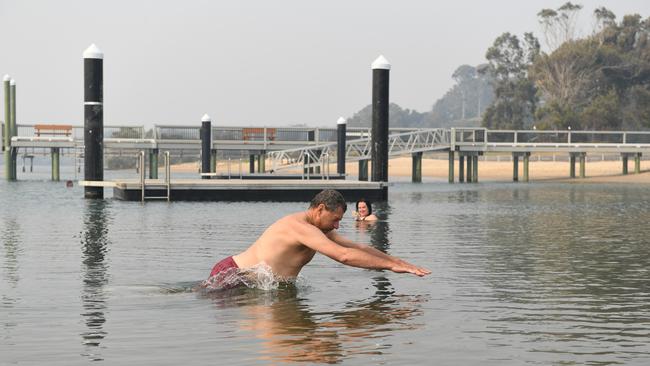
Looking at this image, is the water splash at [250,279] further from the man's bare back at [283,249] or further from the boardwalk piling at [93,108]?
the boardwalk piling at [93,108]

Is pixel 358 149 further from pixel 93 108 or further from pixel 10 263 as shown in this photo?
pixel 10 263

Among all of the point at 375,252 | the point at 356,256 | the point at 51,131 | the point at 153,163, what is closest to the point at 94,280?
the point at 375,252

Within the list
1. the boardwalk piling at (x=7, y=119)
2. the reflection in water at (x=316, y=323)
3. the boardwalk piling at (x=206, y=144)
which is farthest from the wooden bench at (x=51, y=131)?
the reflection in water at (x=316, y=323)

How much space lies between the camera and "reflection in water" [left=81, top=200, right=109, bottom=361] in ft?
34.4

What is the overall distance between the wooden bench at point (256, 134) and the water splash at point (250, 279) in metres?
52.0

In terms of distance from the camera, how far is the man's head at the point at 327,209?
11.6 metres

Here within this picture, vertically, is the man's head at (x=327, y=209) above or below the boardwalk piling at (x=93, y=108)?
below

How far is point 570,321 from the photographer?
1165 centimetres

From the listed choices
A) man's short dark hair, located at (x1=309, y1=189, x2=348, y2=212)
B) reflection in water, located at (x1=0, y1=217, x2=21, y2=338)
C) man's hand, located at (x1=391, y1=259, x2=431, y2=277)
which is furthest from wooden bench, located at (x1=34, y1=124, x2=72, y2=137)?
man's hand, located at (x1=391, y1=259, x2=431, y2=277)

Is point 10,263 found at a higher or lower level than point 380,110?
lower

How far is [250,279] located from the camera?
12961 mm

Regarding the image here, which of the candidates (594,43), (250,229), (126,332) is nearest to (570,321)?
(126,332)

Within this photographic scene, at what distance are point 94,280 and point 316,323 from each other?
4.80 metres

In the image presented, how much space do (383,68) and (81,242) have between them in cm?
1649
